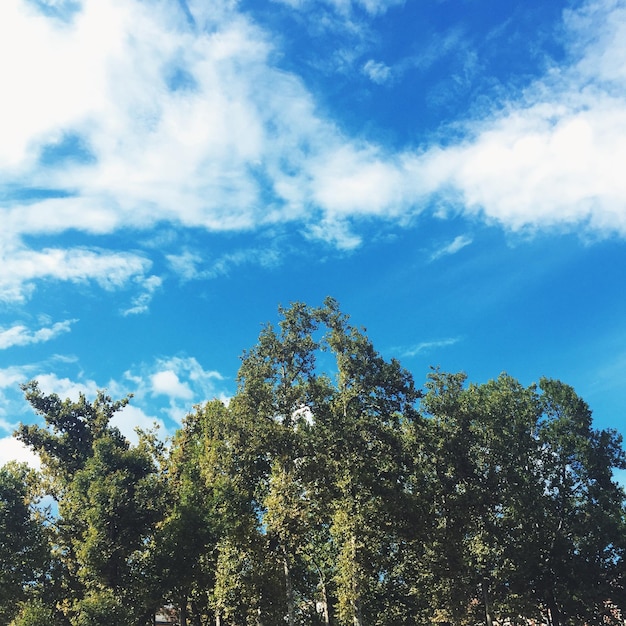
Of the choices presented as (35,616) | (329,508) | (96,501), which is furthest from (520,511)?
(35,616)

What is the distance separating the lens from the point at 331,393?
3416 centimetres

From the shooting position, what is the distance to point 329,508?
32188 mm

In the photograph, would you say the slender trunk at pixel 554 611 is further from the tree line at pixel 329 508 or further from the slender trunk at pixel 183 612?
the slender trunk at pixel 183 612

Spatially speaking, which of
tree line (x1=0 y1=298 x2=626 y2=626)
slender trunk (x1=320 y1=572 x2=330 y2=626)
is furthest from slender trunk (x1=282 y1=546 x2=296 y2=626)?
slender trunk (x1=320 y1=572 x2=330 y2=626)

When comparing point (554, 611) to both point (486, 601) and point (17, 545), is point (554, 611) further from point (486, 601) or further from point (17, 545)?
point (17, 545)

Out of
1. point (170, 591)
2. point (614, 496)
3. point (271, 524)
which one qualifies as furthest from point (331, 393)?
point (614, 496)

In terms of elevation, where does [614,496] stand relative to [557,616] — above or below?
above

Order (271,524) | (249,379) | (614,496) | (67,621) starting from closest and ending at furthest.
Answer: (271,524) → (249,379) → (67,621) → (614,496)

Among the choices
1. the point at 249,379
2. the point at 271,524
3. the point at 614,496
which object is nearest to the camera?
the point at 271,524

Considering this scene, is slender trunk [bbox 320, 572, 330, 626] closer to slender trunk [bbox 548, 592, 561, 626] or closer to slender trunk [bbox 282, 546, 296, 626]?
slender trunk [bbox 282, 546, 296, 626]

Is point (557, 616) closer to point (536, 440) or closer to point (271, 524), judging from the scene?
point (536, 440)

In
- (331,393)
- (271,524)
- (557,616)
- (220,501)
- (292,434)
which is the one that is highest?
(331,393)

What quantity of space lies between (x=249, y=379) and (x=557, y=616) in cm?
2729

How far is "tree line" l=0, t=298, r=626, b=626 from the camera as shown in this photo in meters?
32.6
